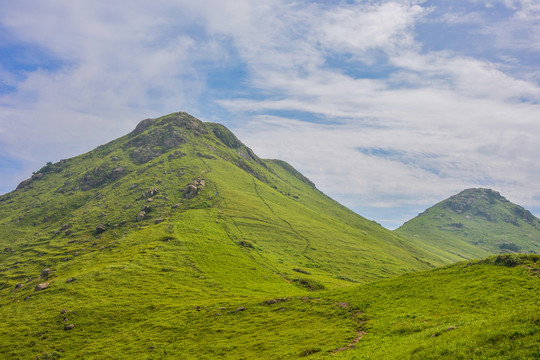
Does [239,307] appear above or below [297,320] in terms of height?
below

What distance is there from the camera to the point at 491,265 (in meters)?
55.9

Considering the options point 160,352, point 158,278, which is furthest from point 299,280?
point 160,352

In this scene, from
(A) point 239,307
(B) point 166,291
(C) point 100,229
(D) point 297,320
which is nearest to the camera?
(D) point 297,320

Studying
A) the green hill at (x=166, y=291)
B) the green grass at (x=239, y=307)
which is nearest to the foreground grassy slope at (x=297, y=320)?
the green grass at (x=239, y=307)

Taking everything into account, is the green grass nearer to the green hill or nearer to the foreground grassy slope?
the foreground grassy slope

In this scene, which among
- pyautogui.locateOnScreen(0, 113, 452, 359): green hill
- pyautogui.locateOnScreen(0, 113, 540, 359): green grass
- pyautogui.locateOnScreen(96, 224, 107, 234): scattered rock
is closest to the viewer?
pyautogui.locateOnScreen(0, 113, 540, 359): green grass

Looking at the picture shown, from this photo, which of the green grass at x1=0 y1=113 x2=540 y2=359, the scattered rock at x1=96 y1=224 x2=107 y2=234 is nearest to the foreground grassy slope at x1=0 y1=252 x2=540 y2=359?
the green grass at x1=0 y1=113 x2=540 y2=359

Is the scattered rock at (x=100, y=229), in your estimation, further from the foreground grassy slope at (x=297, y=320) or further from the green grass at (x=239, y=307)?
the foreground grassy slope at (x=297, y=320)

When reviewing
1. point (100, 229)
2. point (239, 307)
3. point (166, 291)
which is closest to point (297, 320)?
point (239, 307)

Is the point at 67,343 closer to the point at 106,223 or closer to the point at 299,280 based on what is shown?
the point at 299,280

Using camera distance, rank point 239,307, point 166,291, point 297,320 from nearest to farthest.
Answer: point 297,320, point 239,307, point 166,291

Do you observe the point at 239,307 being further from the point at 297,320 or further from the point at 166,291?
the point at 166,291

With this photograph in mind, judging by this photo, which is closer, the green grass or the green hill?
the green grass

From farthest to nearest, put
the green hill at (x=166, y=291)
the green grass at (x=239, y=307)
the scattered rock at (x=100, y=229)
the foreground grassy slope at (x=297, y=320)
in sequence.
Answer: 1. the scattered rock at (x=100, y=229)
2. the green hill at (x=166, y=291)
3. the green grass at (x=239, y=307)
4. the foreground grassy slope at (x=297, y=320)
